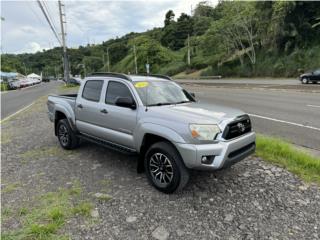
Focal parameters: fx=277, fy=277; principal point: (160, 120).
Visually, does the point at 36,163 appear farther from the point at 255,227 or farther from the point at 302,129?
the point at 302,129

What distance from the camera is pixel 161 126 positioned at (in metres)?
4.17

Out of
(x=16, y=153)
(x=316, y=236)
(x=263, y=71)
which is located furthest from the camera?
(x=263, y=71)

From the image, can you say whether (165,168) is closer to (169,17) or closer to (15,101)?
(15,101)

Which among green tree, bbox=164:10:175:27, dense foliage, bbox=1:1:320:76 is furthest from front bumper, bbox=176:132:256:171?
green tree, bbox=164:10:175:27

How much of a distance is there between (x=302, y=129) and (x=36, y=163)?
23.1ft

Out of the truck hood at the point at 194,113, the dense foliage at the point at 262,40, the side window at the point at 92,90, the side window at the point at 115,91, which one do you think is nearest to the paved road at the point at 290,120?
the truck hood at the point at 194,113

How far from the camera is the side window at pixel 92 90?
5598mm

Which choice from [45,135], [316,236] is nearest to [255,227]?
[316,236]

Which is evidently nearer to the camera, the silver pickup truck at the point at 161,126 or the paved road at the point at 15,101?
the silver pickup truck at the point at 161,126

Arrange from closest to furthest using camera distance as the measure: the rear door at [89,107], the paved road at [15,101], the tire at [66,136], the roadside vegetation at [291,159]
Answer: the roadside vegetation at [291,159]
the rear door at [89,107]
the tire at [66,136]
the paved road at [15,101]

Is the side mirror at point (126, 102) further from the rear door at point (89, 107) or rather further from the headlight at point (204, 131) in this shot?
the headlight at point (204, 131)

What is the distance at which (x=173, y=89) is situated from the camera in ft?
18.0

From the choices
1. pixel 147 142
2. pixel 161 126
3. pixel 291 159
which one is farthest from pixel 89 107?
pixel 291 159

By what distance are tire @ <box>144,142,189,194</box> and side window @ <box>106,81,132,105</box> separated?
48.0 inches
